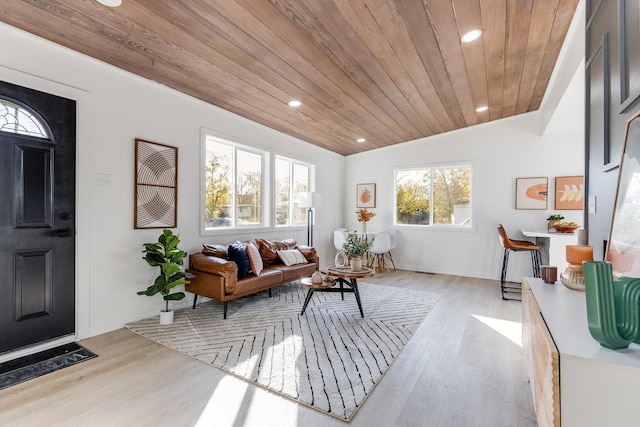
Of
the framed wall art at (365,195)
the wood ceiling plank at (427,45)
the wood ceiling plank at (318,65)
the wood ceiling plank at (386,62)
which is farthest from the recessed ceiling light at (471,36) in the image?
the framed wall art at (365,195)

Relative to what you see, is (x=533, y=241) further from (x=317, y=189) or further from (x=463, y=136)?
(x=317, y=189)

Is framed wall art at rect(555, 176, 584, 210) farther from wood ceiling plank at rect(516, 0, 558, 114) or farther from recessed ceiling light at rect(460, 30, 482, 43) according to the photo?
recessed ceiling light at rect(460, 30, 482, 43)

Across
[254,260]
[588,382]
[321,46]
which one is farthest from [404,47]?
[254,260]

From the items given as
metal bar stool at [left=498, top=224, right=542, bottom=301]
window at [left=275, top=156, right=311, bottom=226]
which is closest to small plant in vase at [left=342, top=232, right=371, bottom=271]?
window at [left=275, top=156, right=311, bottom=226]

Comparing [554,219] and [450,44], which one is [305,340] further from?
[554,219]

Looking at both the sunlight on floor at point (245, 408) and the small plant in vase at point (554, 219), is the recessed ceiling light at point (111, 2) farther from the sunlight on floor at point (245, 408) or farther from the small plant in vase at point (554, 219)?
the small plant in vase at point (554, 219)

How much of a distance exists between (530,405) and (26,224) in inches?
155

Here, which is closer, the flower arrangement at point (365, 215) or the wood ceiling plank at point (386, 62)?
the wood ceiling plank at point (386, 62)

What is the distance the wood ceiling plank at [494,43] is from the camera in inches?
96.2

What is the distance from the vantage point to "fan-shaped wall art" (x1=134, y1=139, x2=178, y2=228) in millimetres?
3350

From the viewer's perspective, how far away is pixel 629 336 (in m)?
1.00

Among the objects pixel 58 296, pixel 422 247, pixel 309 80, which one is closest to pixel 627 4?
pixel 309 80

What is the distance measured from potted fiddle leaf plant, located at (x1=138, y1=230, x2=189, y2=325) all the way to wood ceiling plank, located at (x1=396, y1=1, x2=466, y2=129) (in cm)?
297

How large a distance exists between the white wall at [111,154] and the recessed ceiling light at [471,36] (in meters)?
3.09
